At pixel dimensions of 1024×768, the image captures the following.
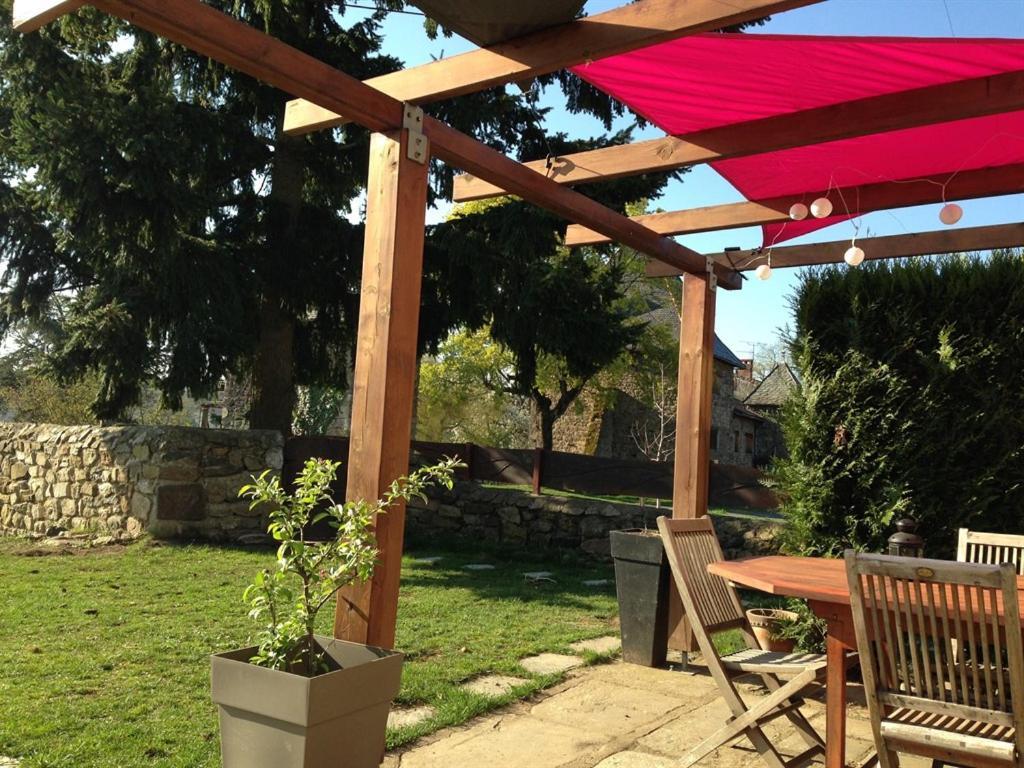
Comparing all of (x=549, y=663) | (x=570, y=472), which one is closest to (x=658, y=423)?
(x=570, y=472)

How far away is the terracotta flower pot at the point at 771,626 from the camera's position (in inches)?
183

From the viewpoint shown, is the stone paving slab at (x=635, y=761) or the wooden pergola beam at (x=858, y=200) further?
the wooden pergola beam at (x=858, y=200)

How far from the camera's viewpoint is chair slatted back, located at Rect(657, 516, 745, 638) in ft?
10.8

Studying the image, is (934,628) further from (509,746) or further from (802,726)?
(509,746)

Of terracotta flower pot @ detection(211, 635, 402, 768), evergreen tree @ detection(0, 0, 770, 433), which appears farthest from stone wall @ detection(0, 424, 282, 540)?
terracotta flower pot @ detection(211, 635, 402, 768)

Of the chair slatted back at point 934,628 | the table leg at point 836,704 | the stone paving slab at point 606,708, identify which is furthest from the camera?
the stone paving slab at point 606,708

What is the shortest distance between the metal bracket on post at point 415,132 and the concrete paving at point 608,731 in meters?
2.15

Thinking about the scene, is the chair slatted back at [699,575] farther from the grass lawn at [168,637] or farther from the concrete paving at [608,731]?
the grass lawn at [168,637]

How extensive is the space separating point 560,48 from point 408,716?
2.63 metres

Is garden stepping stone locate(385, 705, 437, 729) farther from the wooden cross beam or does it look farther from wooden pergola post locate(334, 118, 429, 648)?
the wooden cross beam

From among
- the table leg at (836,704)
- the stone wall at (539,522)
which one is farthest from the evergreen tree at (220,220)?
the table leg at (836,704)

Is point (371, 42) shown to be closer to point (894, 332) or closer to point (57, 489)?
point (57, 489)

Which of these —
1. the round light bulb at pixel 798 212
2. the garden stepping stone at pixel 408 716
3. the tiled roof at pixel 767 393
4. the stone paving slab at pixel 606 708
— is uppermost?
the tiled roof at pixel 767 393

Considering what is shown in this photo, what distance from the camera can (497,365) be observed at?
19906 millimetres
